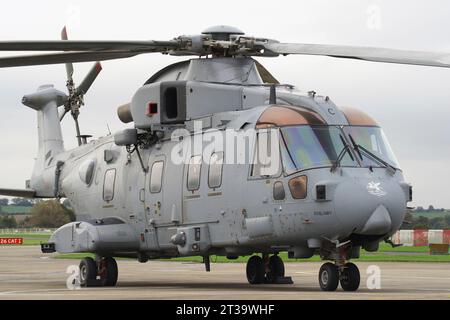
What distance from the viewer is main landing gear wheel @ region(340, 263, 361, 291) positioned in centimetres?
1805

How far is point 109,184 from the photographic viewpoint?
23047mm

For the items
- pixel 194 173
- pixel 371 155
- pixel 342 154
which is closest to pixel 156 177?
Result: pixel 194 173

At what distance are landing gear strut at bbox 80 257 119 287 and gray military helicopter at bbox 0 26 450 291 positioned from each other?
0.03 m

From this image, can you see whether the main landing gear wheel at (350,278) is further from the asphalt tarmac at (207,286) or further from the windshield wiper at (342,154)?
the windshield wiper at (342,154)

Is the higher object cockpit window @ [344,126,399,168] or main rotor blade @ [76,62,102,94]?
main rotor blade @ [76,62,102,94]

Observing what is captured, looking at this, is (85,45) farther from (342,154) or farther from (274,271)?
(274,271)

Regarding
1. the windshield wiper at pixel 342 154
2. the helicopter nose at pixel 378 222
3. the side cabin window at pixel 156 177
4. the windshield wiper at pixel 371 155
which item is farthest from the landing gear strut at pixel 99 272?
the helicopter nose at pixel 378 222

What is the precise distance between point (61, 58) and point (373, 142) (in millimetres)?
7005

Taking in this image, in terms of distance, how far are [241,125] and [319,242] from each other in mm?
2888

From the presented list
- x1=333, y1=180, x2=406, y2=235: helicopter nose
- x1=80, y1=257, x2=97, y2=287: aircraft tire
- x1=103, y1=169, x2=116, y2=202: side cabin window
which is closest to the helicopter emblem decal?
x1=333, y1=180, x2=406, y2=235: helicopter nose

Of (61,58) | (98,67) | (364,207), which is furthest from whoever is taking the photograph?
(98,67)

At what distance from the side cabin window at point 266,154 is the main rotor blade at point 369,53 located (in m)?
1.67

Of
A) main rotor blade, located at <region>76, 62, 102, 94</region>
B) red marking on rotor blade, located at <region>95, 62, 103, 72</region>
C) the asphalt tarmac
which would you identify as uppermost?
red marking on rotor blade, located at <region>95, 62, 103, 72</region>

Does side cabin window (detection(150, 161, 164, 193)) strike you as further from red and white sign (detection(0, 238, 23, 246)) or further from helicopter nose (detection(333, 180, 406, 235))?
red and white sign (detection(0, 238, 23, 246))
